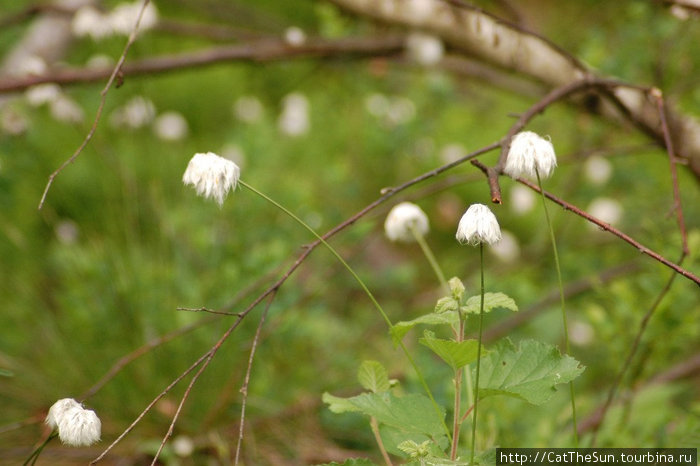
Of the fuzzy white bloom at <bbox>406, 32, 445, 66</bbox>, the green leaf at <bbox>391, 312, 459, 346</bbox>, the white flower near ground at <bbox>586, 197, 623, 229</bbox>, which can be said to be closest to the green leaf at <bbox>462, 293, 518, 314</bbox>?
the green leaf at <bbox>391, 312, 459, 346</bbox>

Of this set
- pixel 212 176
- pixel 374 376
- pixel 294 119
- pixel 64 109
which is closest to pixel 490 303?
pixel 374 376

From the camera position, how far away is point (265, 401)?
64.2 inches

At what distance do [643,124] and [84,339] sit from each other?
4.49 feet

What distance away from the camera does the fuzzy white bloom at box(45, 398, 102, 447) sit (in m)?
0.77

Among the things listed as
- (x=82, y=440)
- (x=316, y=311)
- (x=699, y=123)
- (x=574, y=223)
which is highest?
(x=699, y=123)

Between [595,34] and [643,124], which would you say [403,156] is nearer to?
[595,34]

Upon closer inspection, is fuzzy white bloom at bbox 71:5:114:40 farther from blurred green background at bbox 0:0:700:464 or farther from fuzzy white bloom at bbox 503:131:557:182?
fuzzy white bloom at bbox 503:131:557:182

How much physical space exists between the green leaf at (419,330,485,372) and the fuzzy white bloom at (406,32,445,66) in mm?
1047

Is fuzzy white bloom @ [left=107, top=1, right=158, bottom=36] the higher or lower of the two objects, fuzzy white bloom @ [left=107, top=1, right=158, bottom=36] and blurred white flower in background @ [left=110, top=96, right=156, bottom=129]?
the higher

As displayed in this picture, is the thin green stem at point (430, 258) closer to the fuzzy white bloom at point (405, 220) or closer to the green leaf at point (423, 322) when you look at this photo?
the fuzzy white bloom at point (405, 220)

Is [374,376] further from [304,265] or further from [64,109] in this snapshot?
[64,109]

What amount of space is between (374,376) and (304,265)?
1212 millimetres

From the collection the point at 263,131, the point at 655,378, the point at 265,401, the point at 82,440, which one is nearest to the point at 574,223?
the point at 655,378

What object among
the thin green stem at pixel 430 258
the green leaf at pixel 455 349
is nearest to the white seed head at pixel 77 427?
the green leaf at pixel 455 349
